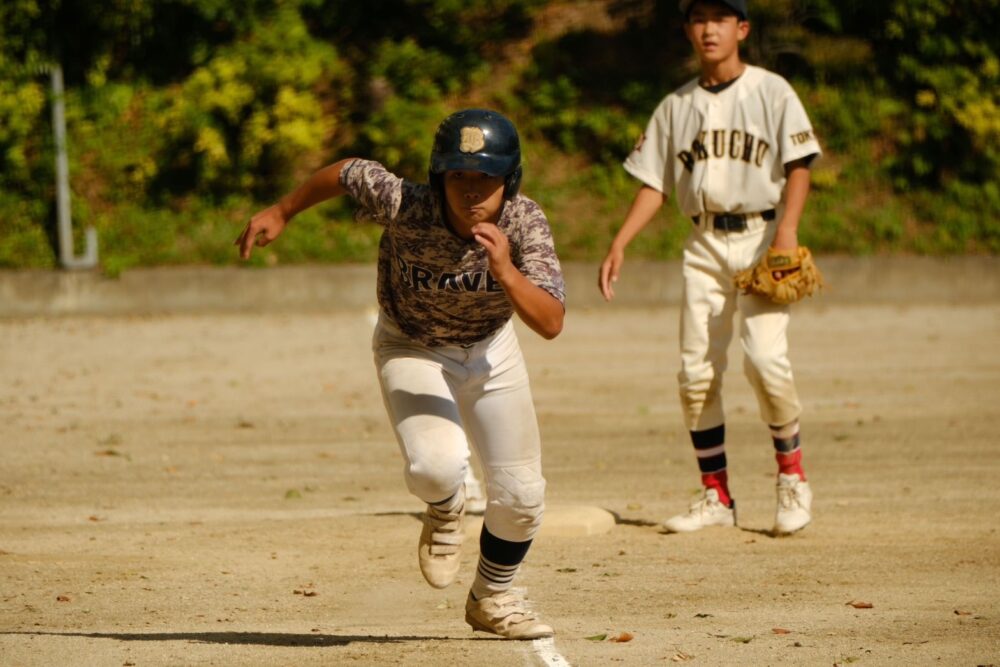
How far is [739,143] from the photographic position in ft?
23.7

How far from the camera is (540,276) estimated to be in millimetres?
4926

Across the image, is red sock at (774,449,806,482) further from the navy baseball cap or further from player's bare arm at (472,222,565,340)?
player's bare arm at (472,222,565,340)

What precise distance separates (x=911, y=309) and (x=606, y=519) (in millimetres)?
11201

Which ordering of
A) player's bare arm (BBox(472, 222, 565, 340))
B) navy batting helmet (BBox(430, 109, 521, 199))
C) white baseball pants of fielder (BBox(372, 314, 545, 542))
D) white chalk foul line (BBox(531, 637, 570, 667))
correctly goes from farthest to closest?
white baseball pants of fielder (BBox(372, 314, 545, 542)) → white chalk foul line (BBox(531, 637, 570, 667)) → navy batting helmet (BBox(430, 109, 521, 199)) → player's bare arm (BBox(472, 222, 565, 340))

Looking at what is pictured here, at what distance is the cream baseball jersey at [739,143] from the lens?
23.5ft

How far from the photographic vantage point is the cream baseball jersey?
7168mm

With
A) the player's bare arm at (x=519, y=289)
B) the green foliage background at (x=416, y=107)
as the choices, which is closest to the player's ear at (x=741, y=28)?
the player's bare arm at (x=519, y=289)

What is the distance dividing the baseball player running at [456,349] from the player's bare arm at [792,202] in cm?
209

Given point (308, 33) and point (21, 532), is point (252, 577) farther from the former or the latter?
point (308, 33)

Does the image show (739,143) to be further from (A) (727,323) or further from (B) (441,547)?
(B) (441,547)

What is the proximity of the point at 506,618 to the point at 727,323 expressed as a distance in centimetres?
258

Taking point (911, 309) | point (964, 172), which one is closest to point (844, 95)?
point (964, 172)

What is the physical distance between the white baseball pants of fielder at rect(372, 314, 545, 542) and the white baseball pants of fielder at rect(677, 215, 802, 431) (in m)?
2.05

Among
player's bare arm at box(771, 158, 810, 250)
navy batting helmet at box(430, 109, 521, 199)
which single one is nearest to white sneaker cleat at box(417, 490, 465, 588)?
Answer: navy batting helmet at box(430, 109, 521, 199)
